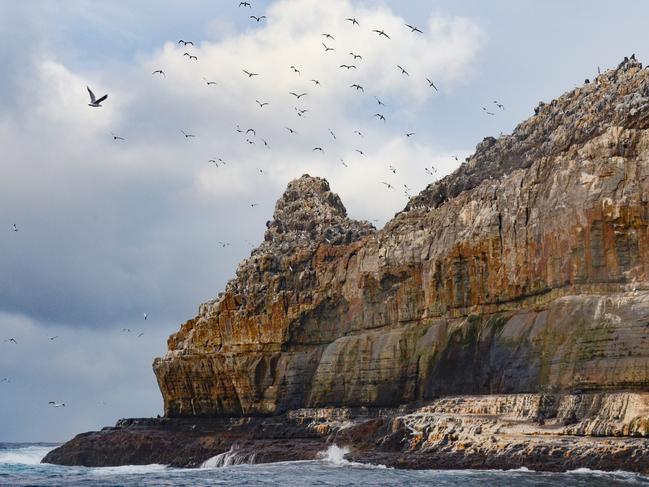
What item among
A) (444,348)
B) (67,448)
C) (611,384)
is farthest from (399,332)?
(67,448)

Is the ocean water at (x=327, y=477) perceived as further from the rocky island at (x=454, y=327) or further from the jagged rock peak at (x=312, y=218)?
the jagged rock peak at (x=312, y=218)

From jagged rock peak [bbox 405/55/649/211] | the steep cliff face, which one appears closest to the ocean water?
the steep cliff face

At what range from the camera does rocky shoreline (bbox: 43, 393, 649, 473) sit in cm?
5266

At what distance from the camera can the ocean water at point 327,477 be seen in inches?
1925

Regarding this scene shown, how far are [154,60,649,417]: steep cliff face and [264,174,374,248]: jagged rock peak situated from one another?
7.4 inches

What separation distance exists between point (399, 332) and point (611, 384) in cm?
2685

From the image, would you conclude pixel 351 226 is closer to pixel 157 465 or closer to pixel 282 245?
pixel 282 245

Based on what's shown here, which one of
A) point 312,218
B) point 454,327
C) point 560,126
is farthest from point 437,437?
point 312,218

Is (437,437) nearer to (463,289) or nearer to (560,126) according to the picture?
(463,289)

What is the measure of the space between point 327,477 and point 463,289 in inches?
888

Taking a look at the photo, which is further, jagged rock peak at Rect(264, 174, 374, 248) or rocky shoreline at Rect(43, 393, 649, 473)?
jagged rock peak at Rect(264, 174, 374, 248)

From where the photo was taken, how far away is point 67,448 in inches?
3794

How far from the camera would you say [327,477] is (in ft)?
189

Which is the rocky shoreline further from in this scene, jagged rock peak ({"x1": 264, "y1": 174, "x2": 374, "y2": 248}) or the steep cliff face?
jagged rock peak ({"x1": 264, "y1": 174, "x2": 374, "y2": 248})
